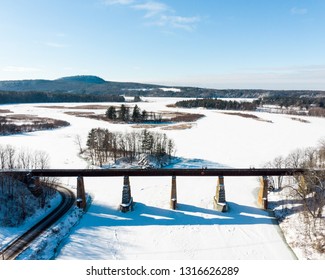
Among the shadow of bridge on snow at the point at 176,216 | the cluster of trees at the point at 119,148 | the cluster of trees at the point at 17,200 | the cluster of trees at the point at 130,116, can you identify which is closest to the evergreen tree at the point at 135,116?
the cluster of trees at the point at 130,116

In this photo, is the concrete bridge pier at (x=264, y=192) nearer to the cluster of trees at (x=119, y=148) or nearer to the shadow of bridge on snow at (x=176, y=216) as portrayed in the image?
the shadow of bridge on snow at (x=176, y=216)

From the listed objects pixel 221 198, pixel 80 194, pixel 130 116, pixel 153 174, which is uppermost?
pixel 130 116

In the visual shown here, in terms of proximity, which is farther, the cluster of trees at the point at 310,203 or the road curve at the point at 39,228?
the cluster of trees at the point at 310,203

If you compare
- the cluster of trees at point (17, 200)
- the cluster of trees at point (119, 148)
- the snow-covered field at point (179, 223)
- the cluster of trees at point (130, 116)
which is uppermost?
the cluster of trees at point (130, 116)

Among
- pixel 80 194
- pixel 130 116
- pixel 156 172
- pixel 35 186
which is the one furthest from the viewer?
pixel 130 116

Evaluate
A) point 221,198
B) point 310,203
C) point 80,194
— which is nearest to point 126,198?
point 80,194

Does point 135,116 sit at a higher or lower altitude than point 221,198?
higher

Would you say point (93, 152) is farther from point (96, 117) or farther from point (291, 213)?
point (96, 117)

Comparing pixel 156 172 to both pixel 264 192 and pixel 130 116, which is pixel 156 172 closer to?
pixel 264 192
